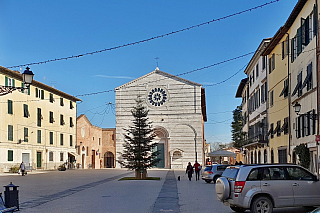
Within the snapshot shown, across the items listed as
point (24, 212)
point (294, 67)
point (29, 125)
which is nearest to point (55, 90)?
point (29, 125)

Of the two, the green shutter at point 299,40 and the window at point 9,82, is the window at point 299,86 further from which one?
the window at point 9,82

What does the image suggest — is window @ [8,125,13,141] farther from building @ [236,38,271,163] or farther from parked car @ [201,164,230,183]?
building @ [236,38,271,163]

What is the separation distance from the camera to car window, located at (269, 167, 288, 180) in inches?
467

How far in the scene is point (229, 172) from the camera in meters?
12.5

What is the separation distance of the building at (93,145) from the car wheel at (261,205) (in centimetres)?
5317

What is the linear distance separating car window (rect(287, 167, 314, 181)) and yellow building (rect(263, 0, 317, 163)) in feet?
33.1

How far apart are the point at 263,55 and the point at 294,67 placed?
9.72 meters

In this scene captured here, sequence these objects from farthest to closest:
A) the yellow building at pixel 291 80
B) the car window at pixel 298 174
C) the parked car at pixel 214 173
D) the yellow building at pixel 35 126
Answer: the yellow building at pixel 35 126 → the parked car at pixel 214 173 → the yellow building at pixel 291 80 → the car window at pixel 298 174

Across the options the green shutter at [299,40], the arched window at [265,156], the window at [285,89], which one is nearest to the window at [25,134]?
the arched window at [265,156]

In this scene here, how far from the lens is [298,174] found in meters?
12.1

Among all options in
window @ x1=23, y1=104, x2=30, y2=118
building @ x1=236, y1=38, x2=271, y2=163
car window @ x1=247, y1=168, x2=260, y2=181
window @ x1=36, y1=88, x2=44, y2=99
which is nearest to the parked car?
building @ x1=236, y1=38, x2=271, y2=163

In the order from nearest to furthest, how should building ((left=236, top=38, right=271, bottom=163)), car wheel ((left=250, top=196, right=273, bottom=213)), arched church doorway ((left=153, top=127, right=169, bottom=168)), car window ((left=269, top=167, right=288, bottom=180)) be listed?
car wheel ((left=250, top=196, right=273, bottom=213)), car window ((left=269, top=167, right=288, bottom=180)), building ((left=236, top=38, right=271, bottom=163)), arched church doorway ((left=153, top=127, right=169, bottom=168))

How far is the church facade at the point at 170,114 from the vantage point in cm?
6394

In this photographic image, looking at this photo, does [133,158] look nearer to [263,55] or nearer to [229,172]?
[263,55]
